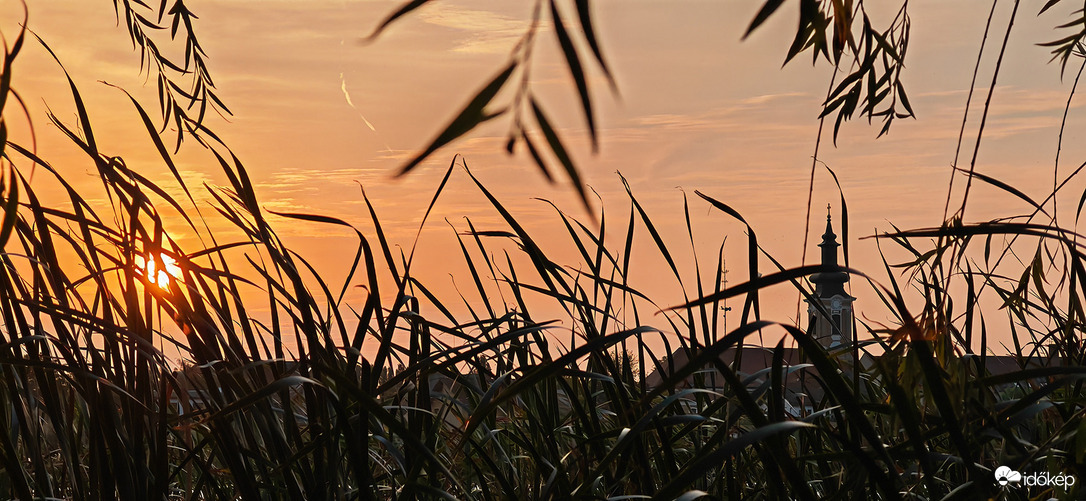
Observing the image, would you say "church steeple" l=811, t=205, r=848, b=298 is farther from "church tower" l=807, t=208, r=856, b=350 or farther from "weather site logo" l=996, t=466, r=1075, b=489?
"weather site logo" l=996, t=466, r=1075, b=489

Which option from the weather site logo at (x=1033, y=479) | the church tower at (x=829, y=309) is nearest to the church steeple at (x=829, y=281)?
the church tower at (x=829, y=309)

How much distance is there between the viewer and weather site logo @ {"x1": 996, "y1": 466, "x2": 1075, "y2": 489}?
0.97 meters

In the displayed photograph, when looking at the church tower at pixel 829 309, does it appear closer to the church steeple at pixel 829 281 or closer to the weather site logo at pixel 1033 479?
the church steeple at pixel 829 281

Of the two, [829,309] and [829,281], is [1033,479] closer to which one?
[829,281]

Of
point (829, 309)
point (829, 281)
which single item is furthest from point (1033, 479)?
point (829, 309)

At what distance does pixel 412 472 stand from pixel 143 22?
1.53 metres

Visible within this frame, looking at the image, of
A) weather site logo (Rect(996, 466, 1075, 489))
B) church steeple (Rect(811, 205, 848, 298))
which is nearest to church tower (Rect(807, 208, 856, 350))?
church steeple (Rect(811, 205, 848, 298))

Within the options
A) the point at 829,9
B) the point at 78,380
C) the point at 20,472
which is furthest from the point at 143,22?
the point at 829,9

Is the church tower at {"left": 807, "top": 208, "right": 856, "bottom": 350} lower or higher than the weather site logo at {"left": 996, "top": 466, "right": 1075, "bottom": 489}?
higher

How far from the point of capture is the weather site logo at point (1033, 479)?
0.97 meters

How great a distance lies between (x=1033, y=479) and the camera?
124 cm

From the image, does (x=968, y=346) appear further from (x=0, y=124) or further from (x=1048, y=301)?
(x=0, y=124)

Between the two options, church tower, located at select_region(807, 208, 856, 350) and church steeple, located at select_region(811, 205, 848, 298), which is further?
church tower, located at select_region(807, 208, 856, 350)

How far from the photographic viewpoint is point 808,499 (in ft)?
2.63
